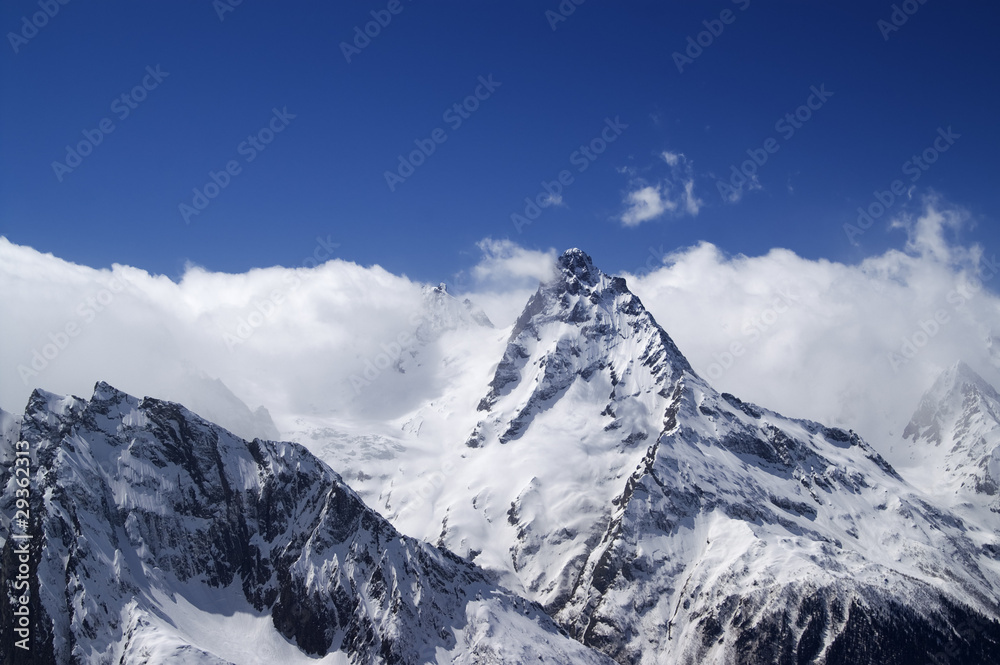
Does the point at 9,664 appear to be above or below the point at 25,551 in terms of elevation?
below

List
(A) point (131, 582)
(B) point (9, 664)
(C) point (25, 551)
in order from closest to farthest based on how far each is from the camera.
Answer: (B) point (9, 664)
(C) point (25, 551)
(A) point (131, 582)

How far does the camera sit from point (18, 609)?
6580 inches

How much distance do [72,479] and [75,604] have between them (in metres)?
34.9

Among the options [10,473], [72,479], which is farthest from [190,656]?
[10,473]

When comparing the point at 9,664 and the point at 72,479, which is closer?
the point at 9,664

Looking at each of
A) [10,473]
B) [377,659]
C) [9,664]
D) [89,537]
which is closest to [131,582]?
[89,537]

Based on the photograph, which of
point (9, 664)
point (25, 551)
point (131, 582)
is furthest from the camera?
point (131, 582)

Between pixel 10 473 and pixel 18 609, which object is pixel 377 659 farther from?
pixel 10 473

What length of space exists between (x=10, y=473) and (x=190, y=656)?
7439 cm

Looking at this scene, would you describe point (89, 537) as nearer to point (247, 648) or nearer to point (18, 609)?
point (18, 609)

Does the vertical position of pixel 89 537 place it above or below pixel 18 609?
above

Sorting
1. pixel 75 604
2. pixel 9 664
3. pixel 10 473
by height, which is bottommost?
pixel 9 664

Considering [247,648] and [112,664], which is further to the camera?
[247,648]

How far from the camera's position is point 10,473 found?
19762 centimetres
